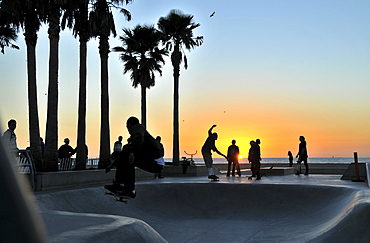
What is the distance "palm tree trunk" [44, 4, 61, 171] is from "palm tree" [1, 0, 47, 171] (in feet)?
1.23

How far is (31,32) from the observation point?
1532 centimetres

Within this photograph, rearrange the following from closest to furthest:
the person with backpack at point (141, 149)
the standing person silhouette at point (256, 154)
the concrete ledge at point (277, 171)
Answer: the person with backpack at point (141, 149)
the standing person silhouette at point (256, 154)
the concrete ledge at point (277, 171)

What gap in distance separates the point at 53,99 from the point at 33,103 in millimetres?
894

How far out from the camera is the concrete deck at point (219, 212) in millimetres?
5711

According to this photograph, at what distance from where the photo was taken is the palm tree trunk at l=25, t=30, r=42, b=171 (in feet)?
47.0

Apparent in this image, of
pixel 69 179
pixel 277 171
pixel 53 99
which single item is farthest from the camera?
pixel 277 171

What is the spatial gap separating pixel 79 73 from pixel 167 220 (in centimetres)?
1008

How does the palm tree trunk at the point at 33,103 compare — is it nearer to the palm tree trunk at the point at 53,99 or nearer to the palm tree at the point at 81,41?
the palm tree trunk at the point at 53,99

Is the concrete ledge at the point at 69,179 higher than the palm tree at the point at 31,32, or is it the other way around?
the palm tree at the point at 31,32

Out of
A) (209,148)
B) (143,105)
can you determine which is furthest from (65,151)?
(143,105)

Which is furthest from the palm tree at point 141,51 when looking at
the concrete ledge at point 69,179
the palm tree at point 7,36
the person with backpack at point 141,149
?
the person with backpack at point 141,149

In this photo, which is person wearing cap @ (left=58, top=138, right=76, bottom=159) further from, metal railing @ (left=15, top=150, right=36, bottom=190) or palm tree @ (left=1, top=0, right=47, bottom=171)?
metal railing @ (left=15, top=150, right=36, bottom=190)

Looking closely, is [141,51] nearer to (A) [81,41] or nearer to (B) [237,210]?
(A) [81,41]

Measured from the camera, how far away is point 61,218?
222 inches
